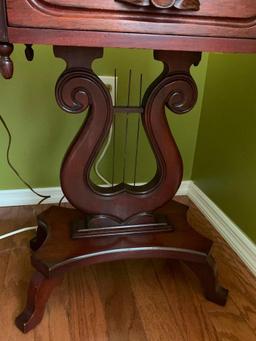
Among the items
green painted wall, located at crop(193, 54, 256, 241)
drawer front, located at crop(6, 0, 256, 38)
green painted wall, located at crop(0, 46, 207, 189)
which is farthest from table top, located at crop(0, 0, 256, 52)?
green painted wall, located at crop(0, 46, 207, 189)

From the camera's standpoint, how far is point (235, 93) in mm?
940

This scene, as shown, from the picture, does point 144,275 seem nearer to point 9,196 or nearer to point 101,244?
point 101,244

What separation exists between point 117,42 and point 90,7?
0.19 feet

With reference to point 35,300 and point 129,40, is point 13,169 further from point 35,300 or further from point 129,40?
point 129,40

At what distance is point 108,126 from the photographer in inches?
25.1

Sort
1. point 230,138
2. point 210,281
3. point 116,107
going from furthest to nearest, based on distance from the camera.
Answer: point 230,138 → point 210,281 → point 116,107

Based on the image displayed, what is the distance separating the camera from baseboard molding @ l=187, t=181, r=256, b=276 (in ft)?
2.91

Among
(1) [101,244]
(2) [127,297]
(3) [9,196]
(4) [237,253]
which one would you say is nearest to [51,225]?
(1) [101,244]

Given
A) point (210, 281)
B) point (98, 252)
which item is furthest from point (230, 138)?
point (98, 252)

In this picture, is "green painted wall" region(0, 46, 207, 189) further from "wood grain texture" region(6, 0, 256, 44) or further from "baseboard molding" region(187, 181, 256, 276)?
"wood grain texture" region(6, 0, 256, 44)

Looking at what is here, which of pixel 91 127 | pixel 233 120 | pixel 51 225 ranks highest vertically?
pixel 91 127

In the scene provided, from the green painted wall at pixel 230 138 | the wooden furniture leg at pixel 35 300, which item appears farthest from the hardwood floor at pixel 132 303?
the green painted wall at pixel 230 138

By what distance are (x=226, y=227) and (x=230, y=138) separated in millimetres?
277

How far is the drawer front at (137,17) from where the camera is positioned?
1.41ft
